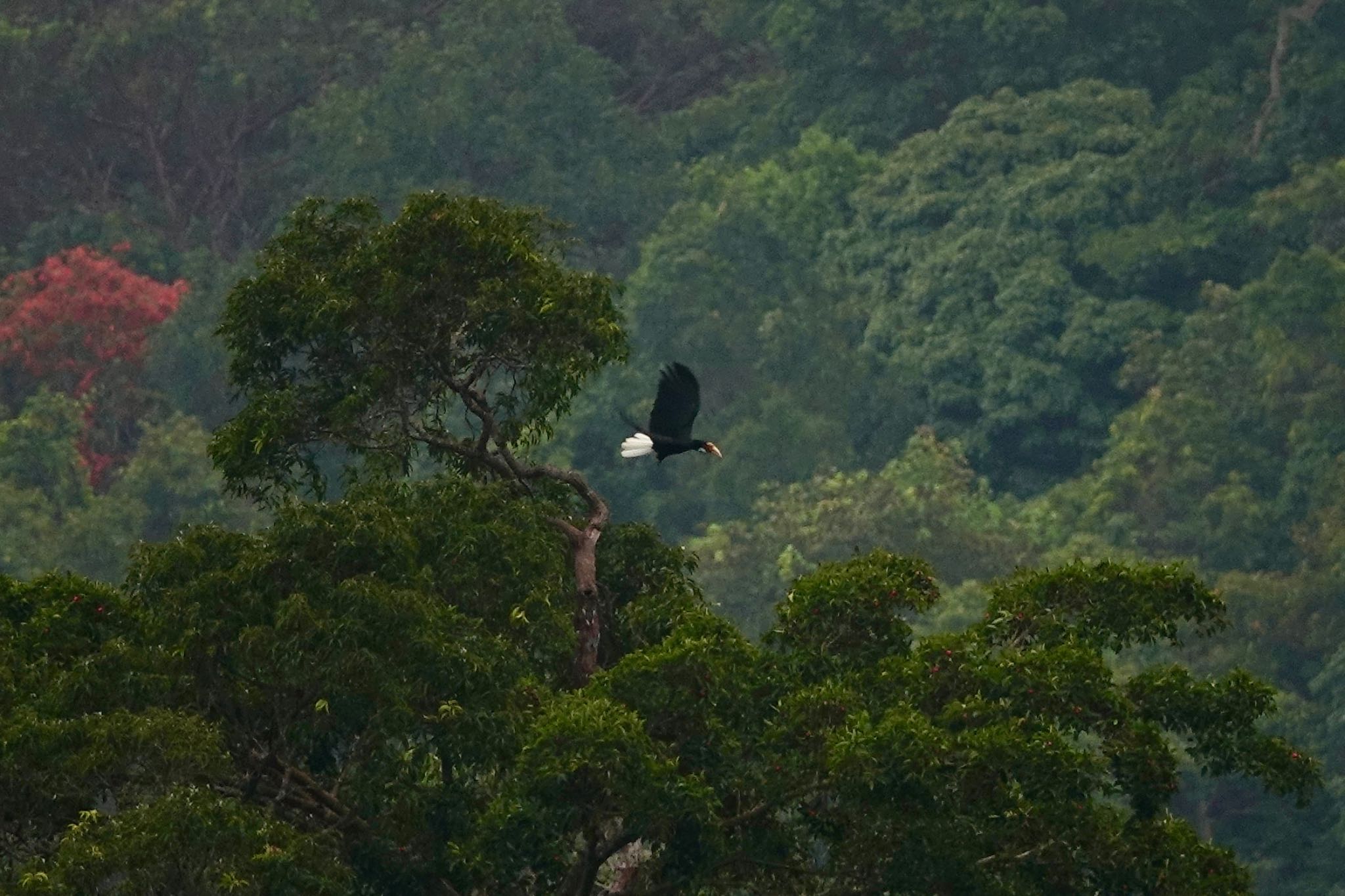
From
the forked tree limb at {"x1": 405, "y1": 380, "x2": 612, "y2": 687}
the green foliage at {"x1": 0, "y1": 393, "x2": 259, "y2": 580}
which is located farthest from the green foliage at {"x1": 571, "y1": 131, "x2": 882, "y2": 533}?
the forked tree limb at {"x1": 405, "y1": 380, "x2": 612, "y2": 687}

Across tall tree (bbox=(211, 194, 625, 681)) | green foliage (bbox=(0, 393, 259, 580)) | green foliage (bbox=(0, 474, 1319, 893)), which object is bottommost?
green foliage (bbox=(0, 474, 1319, 893))

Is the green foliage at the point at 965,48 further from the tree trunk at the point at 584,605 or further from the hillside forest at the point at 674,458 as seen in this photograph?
the tree trunk at the point at 584,605

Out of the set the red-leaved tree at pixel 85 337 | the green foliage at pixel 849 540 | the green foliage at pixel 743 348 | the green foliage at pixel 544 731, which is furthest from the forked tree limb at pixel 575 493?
the red-leaved tree at pixel 85 337

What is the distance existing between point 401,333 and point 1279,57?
3171 cm

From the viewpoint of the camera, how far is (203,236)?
50.2 metres

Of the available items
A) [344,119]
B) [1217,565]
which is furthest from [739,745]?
[344,119]

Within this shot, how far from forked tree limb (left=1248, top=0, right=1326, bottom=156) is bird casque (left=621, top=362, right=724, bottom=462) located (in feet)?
99.4

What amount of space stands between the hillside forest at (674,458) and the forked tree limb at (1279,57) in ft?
0.31

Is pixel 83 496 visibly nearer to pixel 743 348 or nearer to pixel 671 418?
pixel 743 348

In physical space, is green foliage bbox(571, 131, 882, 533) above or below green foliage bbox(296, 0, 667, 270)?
below

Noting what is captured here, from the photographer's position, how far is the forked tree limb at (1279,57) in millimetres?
46500

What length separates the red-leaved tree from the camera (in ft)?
144

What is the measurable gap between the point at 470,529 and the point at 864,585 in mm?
1717

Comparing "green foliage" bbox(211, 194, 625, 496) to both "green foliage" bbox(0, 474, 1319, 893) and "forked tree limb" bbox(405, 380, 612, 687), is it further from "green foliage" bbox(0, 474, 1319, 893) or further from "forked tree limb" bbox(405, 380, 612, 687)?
"green foliage" bbox(0, 474, 1319, 893)
